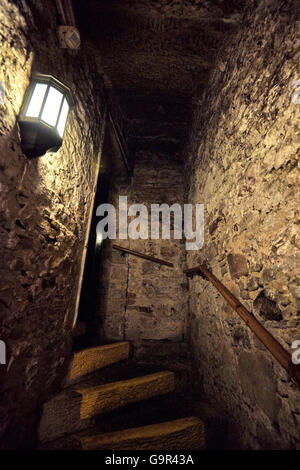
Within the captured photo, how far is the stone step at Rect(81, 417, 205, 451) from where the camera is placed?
1.33 metres

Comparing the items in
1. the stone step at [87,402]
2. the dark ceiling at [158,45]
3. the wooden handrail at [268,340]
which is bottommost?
the stone step at [87,402]

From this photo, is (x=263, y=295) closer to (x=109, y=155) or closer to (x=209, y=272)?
(x=209, y=272)

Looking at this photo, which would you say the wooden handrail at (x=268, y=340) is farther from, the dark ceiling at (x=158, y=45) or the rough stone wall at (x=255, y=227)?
the dark ceiling at (x=158, y=45)

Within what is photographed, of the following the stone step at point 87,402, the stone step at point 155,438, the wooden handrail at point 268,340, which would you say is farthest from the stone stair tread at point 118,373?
the wooden handrail at point 268,340

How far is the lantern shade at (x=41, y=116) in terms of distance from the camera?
Result: 4.07 ft

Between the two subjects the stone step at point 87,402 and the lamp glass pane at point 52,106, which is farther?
the stone step at point 87,402

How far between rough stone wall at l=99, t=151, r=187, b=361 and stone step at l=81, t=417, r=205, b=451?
1.12 m

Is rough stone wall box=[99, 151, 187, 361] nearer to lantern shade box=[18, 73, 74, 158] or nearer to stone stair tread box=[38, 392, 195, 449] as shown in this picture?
stone stair tread box=[38, 392, 195, 449]

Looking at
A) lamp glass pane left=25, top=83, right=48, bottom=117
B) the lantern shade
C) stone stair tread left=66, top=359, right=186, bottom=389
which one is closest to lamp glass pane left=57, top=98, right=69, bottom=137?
the lantern shade

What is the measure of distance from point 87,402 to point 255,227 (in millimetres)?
1895

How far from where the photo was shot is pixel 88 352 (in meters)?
2.02

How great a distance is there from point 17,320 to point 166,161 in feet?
11.5

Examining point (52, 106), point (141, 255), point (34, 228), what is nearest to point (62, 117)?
point (52, 106)

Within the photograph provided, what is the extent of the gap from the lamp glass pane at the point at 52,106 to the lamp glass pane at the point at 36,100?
0.03 meters
